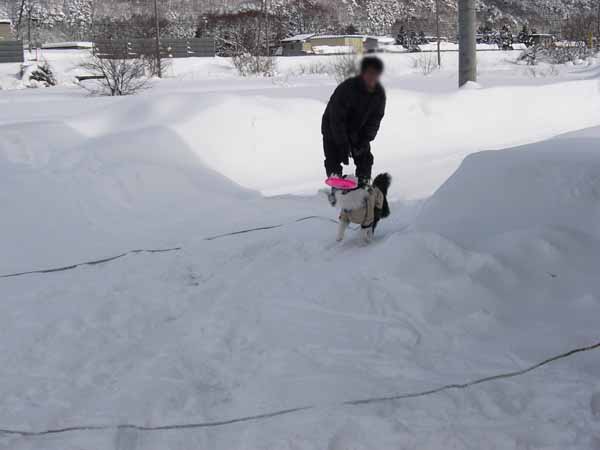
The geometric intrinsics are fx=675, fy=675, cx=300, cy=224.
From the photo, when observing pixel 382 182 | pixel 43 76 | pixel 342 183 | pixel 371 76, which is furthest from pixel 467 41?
pixel 43 76

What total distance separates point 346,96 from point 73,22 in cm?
909

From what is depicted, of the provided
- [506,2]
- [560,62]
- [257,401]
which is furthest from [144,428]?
[560,62]

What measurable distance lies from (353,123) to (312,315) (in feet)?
5.98

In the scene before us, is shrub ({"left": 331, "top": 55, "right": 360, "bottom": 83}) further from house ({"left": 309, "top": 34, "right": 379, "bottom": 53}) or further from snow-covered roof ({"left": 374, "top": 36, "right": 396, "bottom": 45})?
snow-covered roof ({"left": 374, "top": 36, "right": 396, "bottom": 45})

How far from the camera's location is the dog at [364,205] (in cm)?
524

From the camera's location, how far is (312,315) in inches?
162

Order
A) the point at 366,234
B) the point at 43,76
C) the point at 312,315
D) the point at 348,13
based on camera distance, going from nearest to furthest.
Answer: the point at 312,315 → the point at 348,13 → the point at 366,234 → the point at 43,76

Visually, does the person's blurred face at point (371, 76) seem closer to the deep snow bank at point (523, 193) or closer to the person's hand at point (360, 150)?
the deep snow bank at point (523, 193)

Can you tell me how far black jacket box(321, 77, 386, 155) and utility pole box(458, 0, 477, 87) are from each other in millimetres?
7301

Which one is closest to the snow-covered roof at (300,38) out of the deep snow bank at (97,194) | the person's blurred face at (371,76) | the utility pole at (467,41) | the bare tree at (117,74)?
the person's blurred face at (371,76)

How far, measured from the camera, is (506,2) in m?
5.67

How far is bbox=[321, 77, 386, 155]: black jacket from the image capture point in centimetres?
495

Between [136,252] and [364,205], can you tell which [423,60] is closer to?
[364,205]

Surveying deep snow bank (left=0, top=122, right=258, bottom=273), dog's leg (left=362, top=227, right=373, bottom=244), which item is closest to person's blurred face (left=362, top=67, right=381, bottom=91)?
dog's leg (left=362, top=227, right=373, bottom=244)
